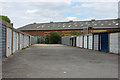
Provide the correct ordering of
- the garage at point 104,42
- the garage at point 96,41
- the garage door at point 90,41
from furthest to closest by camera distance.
→ the garage door at point 90,41 → the garage at point 96,41 → the garage at point 104,42

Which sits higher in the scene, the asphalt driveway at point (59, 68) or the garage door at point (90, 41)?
the garage door at point (90, 41)

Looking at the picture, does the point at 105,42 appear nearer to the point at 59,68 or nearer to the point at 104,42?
the point at 104,42

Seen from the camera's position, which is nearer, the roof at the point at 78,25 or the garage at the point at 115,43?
the garage at the point at 115,43

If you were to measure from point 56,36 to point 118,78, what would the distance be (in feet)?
182

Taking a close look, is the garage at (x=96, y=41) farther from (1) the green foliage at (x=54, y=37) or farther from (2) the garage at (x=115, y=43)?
(1) the green foliage at (x=54, y=37)

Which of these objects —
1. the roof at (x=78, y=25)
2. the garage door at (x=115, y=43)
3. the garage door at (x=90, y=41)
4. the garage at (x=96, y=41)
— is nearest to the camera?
the garage door at (x=115, y=43)

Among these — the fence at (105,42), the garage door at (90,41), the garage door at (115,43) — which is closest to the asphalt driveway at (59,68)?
the garage door at (115,43)

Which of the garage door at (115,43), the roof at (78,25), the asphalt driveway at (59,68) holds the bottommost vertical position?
the asphalt driveway at (59,68)

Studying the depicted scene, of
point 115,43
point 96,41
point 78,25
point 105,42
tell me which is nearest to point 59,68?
point 115,43

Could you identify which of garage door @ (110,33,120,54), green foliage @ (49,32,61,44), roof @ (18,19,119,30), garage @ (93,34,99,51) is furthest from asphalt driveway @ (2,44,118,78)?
roof @ (18,19,119,30)

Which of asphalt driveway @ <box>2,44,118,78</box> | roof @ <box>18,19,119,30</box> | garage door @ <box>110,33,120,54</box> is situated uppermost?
roof @ <box>18,19,119,30</box>

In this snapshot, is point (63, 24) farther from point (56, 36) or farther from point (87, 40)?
point (87, 40)

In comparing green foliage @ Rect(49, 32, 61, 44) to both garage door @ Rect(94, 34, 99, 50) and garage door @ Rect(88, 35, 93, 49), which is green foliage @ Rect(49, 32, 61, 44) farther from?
garage door @ Rect(94, 34, 99, 50)

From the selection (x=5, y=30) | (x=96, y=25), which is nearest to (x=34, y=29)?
(x=96, y=25)
